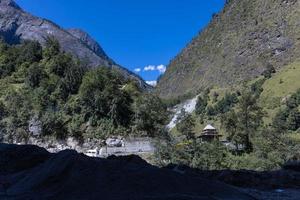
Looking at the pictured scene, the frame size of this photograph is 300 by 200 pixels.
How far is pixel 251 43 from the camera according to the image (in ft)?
580

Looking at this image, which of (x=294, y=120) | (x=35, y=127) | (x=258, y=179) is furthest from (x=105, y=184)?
(x=294, y=120)

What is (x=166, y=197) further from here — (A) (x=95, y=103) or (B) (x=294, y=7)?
(B) (x=294, y=7)

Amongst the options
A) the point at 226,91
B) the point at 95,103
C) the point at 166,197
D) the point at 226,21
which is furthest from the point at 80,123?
the point at 226,21

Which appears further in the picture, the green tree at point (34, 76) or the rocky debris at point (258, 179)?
the green tree at point (34, 76)

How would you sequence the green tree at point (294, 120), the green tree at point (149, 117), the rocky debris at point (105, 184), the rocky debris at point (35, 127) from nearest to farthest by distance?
1. the rocky debris at point (105, 184)
2. the green tree at point (149, 117)
3. the rocky debris at point (35, 127)
4. the green tree at point (294, 120)

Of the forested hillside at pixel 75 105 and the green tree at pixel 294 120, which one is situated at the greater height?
the green tree at pixel 294 120

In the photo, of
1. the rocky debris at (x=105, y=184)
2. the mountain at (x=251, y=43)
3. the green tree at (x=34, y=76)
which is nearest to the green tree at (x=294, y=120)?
the mountain at (x=251, y=43)

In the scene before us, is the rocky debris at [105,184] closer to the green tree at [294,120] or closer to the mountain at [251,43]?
the green tree at [294,120]

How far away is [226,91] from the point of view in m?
165

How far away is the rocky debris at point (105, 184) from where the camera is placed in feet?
36.4

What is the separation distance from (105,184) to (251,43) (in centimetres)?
17109

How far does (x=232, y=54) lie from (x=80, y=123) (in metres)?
129

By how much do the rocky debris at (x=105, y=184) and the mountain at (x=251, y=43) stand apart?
154m

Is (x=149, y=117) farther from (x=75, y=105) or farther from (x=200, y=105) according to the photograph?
(x=200, y=105)
